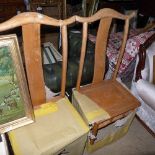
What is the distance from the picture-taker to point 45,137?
3.76 feet

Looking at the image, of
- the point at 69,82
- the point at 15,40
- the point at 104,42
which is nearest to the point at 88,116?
the point at 69,82

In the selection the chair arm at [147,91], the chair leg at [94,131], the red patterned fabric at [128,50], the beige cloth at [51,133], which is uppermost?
the red patterned fabric at [128,50]

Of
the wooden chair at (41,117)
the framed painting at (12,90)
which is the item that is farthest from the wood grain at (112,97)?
the framed painting at (12,90)

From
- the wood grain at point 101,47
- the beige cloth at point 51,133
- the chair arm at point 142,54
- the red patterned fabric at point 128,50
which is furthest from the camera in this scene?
the red patterned fabric at point 128,50

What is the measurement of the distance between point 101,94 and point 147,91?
351 millimetres

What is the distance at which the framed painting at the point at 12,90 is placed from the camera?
0.99m

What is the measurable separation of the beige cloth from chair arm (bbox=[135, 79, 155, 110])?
58 cm

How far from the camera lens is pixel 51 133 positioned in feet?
3.83

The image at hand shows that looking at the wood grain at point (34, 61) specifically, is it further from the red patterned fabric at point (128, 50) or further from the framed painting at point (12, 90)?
the red patterned fabric at point (128, 50)

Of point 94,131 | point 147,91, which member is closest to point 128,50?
point 147,91

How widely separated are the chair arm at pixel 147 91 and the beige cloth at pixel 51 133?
1.89 ft

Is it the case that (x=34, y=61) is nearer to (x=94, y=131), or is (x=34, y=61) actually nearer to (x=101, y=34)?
(x=101, y=34)

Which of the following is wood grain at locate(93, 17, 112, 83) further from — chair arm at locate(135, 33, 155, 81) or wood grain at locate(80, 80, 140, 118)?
chair arm at locate(135, 33, 155, 81)

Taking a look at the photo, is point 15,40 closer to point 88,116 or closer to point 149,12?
point 88,116
